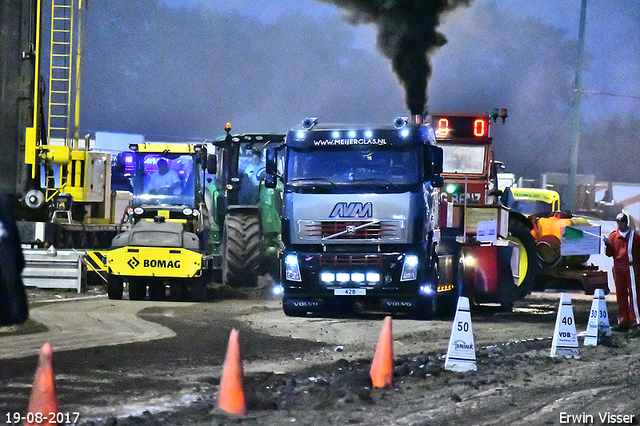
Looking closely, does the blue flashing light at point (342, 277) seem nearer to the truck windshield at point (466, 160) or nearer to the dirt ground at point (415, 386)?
the dirt ground at point (415, 386)

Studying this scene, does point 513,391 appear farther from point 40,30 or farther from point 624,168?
point 624,168

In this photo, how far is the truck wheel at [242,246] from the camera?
19.7 metres

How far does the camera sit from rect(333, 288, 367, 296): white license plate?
51.0ft

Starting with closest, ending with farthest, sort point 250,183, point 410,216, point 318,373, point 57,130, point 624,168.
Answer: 1. point 318,373
2. point 410,216
3. point 57,130
4. point 250,183
5. point 624,168

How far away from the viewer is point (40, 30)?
1755 centimetres

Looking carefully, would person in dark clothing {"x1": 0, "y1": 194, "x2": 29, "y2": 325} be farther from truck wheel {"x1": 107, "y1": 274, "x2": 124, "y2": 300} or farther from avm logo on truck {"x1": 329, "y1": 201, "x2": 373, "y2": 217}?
truck wheel {"x1": 107, "y1": 274, "x2": 124, "y2": 300}

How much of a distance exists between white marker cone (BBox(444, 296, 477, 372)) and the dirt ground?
0.35ft

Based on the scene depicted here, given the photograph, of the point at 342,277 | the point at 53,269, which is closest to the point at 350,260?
the point at 342,277

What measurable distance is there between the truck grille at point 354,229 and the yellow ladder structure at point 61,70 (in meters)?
5.71

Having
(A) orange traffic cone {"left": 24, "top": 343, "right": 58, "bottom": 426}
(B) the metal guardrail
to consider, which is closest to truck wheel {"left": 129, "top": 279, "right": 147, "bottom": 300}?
(B) the metal guardrail

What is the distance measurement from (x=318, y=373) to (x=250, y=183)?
10.9 m

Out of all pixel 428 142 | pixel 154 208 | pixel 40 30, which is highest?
pixel 40 30

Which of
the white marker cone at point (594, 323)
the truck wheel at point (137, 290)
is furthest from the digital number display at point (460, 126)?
the white marker cone at point (594, 323)

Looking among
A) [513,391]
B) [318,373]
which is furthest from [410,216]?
[513,391]
